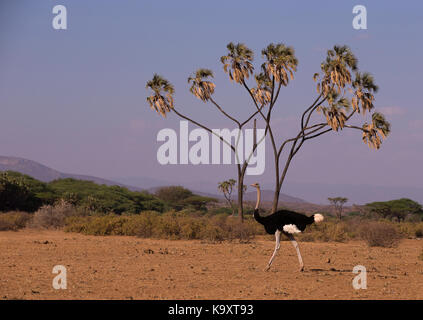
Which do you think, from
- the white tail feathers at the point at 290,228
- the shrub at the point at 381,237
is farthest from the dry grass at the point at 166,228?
the white tail feathers at the point at 290,228

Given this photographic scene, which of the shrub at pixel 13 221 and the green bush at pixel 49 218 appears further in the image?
the green bush at pixel 49 218

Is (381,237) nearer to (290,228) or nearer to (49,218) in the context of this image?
(290,228)

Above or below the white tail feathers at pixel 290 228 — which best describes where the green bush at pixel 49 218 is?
below

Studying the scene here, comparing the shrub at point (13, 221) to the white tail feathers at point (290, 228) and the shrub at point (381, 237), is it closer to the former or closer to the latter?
the shrub at point (381, 237)

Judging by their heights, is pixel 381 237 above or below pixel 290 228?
below

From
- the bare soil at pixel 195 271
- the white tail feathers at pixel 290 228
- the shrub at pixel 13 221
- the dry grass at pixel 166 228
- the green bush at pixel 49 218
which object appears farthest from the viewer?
the green bush at pixel 49 218

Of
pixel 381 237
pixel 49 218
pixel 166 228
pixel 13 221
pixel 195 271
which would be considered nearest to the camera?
pixel 195 271

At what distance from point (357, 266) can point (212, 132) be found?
2016 centimetres

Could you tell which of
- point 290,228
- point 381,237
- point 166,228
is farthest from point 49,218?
point 290,228

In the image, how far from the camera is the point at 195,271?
47.2ft

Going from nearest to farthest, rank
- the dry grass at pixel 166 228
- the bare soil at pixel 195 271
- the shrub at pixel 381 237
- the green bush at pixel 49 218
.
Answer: the bare soil at pixel 195 271 < the shrub at pixel 381 237 < the dry grass at pixel 166 228 < the green bush at pixel 49 218

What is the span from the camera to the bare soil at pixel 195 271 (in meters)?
11.2

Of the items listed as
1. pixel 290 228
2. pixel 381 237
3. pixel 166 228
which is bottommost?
pixel 381 237
